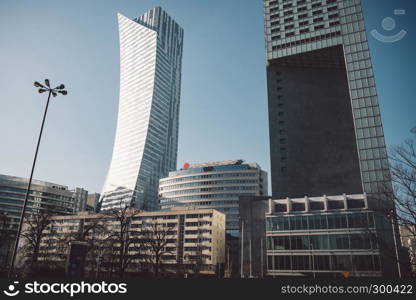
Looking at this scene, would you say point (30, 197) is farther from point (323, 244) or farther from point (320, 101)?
point (323, 244)

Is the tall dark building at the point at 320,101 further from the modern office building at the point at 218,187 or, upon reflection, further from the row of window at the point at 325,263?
the modern office building at the point at 218,187

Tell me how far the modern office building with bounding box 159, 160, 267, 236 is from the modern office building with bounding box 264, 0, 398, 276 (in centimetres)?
5090

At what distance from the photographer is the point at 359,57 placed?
8556 centimetres

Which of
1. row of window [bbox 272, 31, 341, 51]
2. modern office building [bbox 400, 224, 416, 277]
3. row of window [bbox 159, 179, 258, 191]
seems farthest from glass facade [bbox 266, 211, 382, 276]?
row of window [bbox 159, 179, 258, 191]

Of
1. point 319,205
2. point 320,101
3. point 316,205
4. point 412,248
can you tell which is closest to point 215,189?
point 320,101

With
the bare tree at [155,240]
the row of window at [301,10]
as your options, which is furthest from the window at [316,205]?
the row of window at [301,10]

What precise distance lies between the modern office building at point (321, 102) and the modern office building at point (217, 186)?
50.9 m

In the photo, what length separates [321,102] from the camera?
92.5 meters

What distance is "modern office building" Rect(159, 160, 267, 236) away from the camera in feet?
444

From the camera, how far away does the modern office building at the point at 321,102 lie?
79.9 meters

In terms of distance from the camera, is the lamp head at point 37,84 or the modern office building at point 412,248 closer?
the modern office building at point 412,248

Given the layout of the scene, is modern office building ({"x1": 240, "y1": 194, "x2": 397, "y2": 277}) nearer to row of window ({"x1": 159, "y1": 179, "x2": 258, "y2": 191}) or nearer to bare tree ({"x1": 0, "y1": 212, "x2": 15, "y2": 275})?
bare tree ({"x1": 0, "y1": 212, "x2": 15, "y2": 275})

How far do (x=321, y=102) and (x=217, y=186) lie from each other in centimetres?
6585

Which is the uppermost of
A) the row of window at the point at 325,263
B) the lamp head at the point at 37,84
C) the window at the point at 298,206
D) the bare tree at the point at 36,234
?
the lamp head at the point at 37,84
